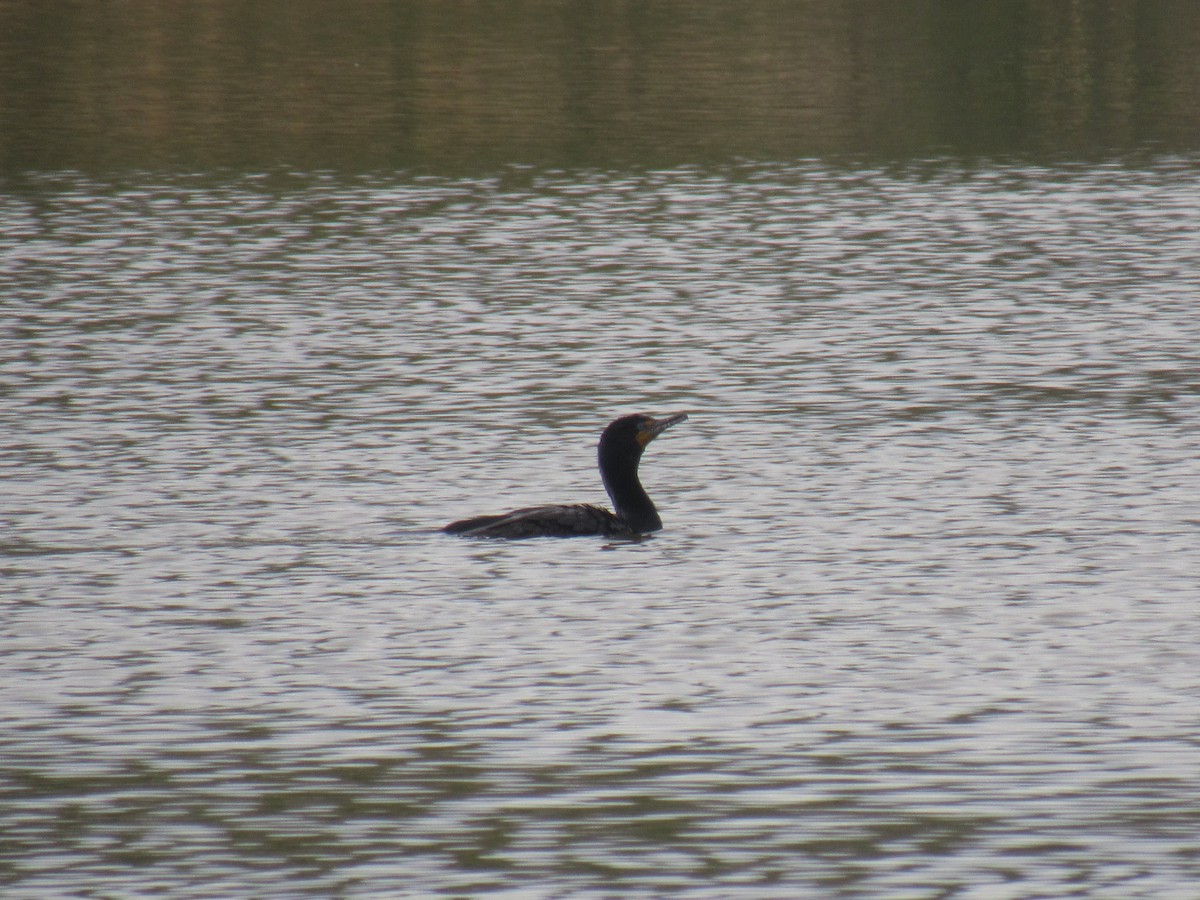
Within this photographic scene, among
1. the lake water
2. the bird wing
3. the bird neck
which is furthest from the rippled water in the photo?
the bird neck

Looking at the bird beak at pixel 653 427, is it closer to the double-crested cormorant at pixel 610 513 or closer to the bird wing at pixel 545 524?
the double-crested cormorant at pixel 610 513

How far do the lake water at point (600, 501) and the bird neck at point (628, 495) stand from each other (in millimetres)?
132

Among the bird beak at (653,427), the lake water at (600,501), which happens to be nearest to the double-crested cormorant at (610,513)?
the bird beak at (653,427)

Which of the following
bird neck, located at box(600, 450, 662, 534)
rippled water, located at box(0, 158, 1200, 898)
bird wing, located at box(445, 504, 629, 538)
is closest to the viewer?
rippled water, located at box(0, 158, 1200, 898)

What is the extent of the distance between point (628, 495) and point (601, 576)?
4.15ft

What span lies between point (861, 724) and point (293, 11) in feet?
179

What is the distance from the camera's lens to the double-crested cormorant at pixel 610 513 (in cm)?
1445

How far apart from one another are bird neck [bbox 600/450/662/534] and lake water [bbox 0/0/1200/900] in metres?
0.13

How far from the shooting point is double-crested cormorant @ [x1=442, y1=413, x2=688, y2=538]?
47.4 ft

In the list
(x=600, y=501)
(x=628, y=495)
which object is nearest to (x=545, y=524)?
(x=628, y=495)

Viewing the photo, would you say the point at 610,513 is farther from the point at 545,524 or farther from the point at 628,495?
the point at 545,524

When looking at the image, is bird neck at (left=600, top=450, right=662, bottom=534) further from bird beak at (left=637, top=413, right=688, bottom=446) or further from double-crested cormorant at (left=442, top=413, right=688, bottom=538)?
bird beak at (left=637, top=413, right=688, bottom=446)

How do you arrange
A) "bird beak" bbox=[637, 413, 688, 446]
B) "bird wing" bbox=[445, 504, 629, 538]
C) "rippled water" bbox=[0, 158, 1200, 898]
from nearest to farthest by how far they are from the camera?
"rippled water" bbox=[0, 158, 1200, 898] → "bird wing" bbox=[445, 504, 629, 538] → "bird beak" bbox=[637, 413, 688, 446]

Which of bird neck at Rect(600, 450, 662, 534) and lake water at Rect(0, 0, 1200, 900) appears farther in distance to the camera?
bird neck at Rect(600, 450, 662, 534)
